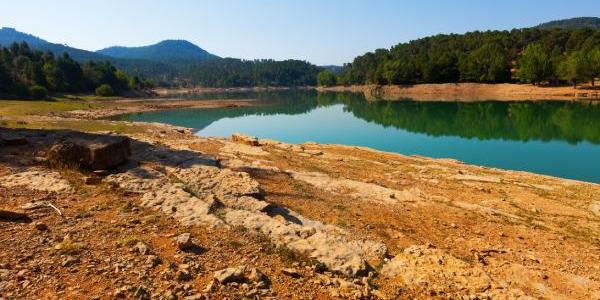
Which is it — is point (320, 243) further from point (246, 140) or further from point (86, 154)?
point (246, 140)

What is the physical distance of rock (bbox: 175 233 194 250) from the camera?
12.4 metres

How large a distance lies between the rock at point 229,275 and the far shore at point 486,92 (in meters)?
133

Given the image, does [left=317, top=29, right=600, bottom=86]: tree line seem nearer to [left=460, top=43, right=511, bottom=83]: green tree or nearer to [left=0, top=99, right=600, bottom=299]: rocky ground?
[left=460, top=43, right=511, bottom=83]: green tree

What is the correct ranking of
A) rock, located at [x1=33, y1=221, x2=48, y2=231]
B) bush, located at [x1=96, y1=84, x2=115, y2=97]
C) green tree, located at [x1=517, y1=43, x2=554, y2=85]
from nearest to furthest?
rock, located at [x1=33, y1=221, x2=48, y2=231] < green tree, located at [x1=517, y1=43, x2=554, y2=85] < bush, located at [x1=96, y1=84, x2=115, y2=97]

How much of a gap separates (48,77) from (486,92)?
504 feet

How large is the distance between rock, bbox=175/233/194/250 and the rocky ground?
0.20ft

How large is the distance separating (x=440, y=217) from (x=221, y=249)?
12.1 m

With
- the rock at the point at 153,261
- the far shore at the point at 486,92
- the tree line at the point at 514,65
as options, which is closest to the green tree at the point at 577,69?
the tree line at the point at 514,65

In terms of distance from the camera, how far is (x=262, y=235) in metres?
14.1

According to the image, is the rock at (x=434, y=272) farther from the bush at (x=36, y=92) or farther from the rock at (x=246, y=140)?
the bush at (x=36, y=92)

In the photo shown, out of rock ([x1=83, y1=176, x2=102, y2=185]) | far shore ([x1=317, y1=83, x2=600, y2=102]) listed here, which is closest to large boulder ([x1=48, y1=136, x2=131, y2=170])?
rock ([x1=83, y1=176, x2=102, y2=185])

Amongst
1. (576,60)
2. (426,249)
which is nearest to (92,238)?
(426,249)

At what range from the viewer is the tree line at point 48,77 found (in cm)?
10601

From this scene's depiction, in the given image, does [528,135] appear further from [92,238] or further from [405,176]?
[92,238]
